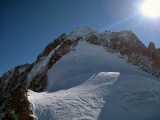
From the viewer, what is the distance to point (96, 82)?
1049 inches

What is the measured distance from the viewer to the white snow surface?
20.6m

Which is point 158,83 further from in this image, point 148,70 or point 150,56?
point 150,56

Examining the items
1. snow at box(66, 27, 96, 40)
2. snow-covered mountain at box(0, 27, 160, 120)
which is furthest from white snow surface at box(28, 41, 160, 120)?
snow at box(66, 27, 96, 40)

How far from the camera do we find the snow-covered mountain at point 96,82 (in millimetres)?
20797

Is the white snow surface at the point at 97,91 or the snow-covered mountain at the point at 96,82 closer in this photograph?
the white snow surface at the point at 97,91

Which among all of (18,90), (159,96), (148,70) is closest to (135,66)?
(148,70)

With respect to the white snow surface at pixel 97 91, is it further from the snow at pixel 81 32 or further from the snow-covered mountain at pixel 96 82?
the snow at pixel 81 32

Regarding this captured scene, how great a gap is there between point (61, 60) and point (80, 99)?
42.7 ft

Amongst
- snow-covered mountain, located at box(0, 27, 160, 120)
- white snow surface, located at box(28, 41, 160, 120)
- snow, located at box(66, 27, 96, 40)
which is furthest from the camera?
snow, located at box(66, 27, 96, 40)

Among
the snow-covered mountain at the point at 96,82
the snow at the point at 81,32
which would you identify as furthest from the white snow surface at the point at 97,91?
the snow at the point at 81,32

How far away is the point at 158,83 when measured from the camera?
28.0 metres

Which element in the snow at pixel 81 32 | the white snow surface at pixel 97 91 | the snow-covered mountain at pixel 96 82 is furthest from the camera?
the snow at pixel 81 32

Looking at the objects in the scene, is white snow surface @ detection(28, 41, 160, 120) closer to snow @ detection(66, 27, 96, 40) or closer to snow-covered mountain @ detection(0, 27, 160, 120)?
snow-covered mountain @ detection(0, 27, 160, 120)

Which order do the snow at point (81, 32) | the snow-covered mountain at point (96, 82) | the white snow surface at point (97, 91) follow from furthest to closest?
the snow at point (81, 32), the snow-covered mountain at point (96, 82), the white snow surface at point (97, 91)
